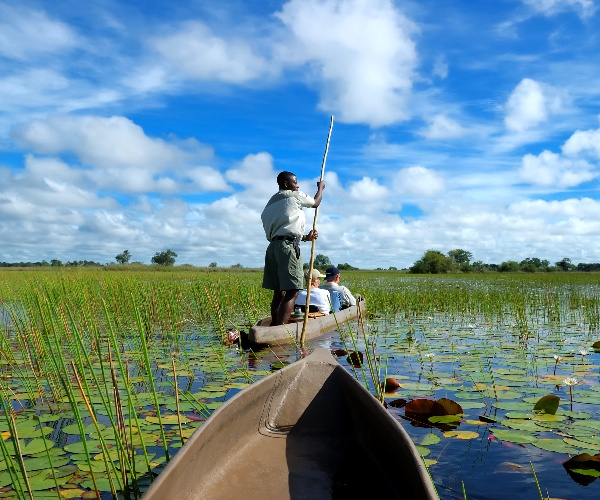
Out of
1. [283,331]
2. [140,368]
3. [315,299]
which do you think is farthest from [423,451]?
[315,299]

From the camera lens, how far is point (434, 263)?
42719mm

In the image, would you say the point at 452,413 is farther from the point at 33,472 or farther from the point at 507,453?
the point at 33,472

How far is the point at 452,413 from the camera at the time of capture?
3203 mm

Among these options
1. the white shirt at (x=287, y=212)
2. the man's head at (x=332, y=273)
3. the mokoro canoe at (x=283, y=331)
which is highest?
the white shirt at (x=287, y=212)

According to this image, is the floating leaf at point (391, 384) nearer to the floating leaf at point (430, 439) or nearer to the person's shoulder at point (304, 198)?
the floating leaf at point (430, 439)

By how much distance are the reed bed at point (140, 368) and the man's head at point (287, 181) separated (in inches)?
64.3

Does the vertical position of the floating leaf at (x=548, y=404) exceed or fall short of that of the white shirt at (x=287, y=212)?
it falls short

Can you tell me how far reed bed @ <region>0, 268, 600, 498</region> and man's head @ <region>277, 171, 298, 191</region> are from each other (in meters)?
1.63

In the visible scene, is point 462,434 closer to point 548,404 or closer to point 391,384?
point 548,404

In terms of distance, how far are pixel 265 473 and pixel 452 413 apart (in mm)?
1522

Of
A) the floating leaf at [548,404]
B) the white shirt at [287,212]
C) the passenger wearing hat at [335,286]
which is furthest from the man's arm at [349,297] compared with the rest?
the floating leaf at [548,404]

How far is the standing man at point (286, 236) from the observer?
19.0ft

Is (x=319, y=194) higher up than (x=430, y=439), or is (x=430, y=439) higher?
(x=319, y=194)

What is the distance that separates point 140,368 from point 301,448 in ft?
8.58
